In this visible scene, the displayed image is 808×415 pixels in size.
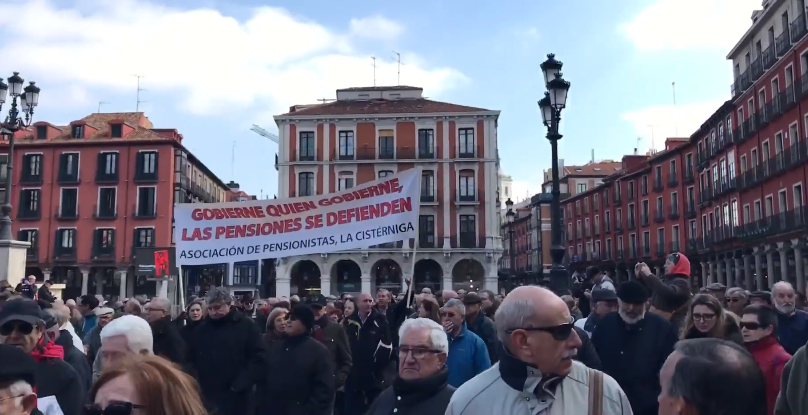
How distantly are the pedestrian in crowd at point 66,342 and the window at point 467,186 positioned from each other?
3954cm

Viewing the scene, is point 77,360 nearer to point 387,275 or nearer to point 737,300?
point 737,300

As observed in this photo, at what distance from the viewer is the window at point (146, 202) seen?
44.5 metres

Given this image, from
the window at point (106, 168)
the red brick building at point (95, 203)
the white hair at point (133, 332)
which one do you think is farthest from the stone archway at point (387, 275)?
the white hair at point (133, 332)

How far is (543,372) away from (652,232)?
5269 centimetres

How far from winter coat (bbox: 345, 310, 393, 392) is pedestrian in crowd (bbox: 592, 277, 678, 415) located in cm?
262

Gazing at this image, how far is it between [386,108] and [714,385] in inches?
1756

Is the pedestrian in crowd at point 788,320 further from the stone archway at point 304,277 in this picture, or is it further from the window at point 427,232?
the stone archway at point 304,277

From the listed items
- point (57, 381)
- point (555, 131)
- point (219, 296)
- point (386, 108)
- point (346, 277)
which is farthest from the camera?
point (386, 108)

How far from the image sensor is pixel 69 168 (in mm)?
45031

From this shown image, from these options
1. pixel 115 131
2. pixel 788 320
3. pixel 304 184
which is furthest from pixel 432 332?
pixel 115 131

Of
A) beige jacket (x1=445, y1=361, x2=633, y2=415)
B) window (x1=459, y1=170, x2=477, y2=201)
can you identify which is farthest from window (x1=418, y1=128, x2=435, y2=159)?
beige jacket (x1=445, y1=361, x2=633, y2=415)

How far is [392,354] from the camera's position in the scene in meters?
7.26

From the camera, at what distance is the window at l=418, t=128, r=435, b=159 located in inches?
1766

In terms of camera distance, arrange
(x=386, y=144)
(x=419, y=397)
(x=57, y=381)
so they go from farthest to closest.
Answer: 1. (x=386, y=144)
2. (x=57, y=381)
3. (x=419, y=397)
